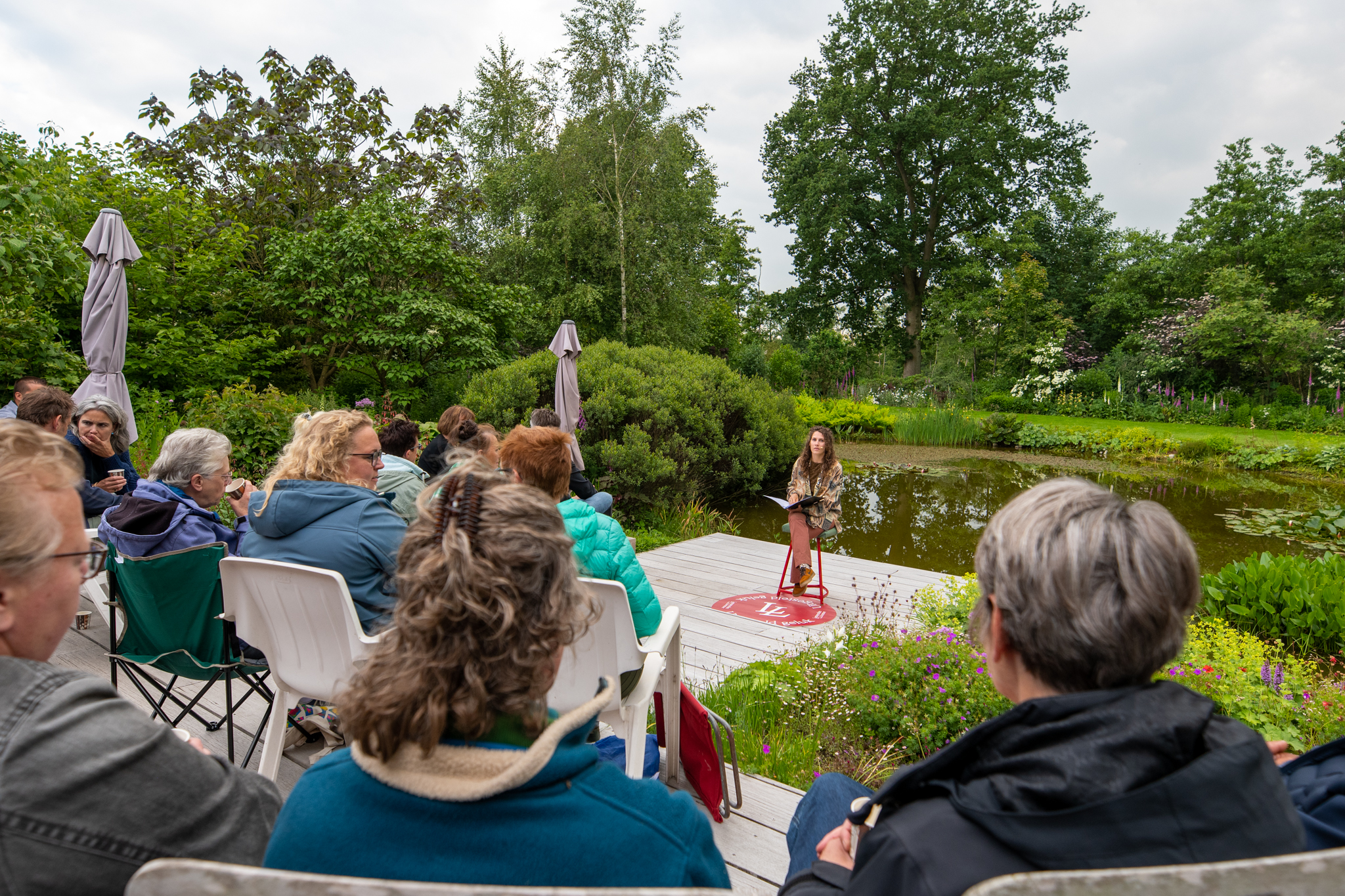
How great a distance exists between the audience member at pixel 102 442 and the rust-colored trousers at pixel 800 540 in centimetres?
432

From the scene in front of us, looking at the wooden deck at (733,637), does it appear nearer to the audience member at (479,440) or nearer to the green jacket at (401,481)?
the green jacket at (401,481)

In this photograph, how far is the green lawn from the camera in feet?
45.3

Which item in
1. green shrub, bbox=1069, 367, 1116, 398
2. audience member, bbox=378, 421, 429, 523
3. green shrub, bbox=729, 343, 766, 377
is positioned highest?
green shrub, bbox=729, 343, 766, 377

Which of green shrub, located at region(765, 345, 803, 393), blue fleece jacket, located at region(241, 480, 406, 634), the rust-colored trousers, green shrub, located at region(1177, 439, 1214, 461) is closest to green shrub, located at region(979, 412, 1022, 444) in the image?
green shrub, located at region(1177, 439, 1214, 461)

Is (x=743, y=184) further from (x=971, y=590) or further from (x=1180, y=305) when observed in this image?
(x=971, y=590)

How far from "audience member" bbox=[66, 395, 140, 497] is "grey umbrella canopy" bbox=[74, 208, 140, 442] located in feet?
4.44

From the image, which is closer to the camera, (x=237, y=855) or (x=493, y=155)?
(x=237, y=855)

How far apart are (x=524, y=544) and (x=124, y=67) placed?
12.9m

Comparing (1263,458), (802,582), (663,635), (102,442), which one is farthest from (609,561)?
(1263,458)

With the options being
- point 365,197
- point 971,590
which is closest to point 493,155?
point 365,197

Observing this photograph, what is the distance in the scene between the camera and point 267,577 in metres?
2.01

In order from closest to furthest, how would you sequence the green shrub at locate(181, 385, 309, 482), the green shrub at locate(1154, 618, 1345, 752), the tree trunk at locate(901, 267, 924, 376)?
the green shrub at locate(1154, 618, 1345, 752), the green shrub at locate(181, 385, 309, 482), the tree trunk at locate(901, 267, 924, 376)

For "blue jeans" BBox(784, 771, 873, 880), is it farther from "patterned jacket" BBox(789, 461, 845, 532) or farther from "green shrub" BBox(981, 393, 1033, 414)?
"green shrub" BBox(981, 393, 1033, 414)

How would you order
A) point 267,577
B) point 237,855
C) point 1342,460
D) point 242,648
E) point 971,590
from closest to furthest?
point 237,855 → point 267,577 → point 242,648 → point 971,590 → point 1342,460
